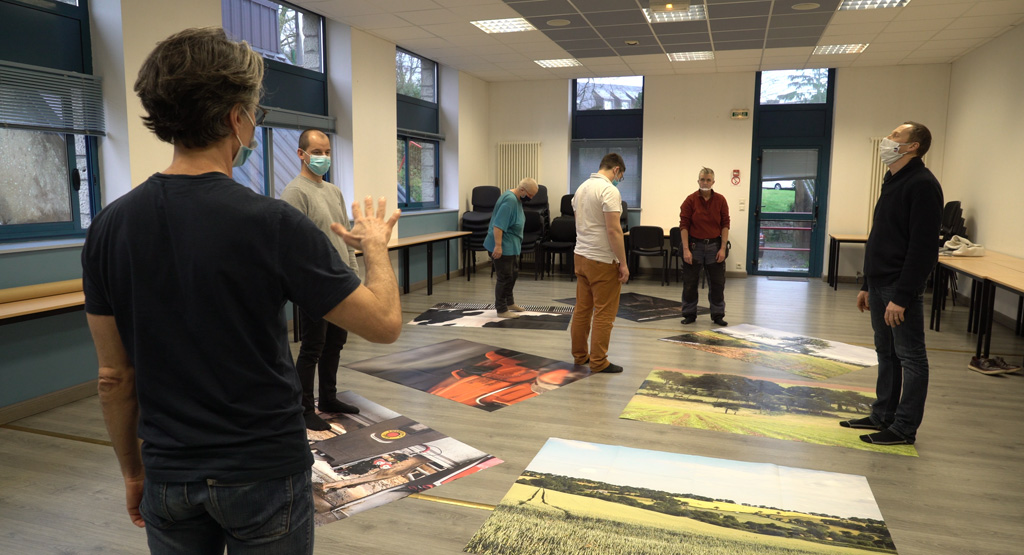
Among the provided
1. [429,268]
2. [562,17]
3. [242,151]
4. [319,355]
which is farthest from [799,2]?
[242,151]

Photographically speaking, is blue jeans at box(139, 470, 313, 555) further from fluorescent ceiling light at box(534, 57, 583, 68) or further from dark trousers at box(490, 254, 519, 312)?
fluorescent ceiling light at box(534, 57, 583, 68)

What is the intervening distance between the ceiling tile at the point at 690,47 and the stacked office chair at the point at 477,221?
3.34 metres

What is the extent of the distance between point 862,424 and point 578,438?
1623 mm

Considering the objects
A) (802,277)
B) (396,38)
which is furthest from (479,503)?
(802,277)

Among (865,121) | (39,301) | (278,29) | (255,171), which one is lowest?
(39,301)

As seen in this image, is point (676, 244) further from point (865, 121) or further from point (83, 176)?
point (83, 176)

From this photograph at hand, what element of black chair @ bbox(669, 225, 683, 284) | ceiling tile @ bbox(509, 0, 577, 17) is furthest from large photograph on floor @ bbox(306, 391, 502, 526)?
black chair @ bbox(669, 225, 683, 284)

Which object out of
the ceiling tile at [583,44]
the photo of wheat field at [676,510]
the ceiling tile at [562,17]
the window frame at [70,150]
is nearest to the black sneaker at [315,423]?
the photo of wheat field at [676,510]

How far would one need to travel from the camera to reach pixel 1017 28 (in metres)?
7.00

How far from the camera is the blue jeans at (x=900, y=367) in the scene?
3244mm

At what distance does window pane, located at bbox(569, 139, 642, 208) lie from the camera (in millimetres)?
10961

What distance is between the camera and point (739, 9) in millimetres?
6609

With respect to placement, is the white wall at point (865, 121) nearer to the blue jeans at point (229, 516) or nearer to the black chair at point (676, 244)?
the black chair at point (676, 244)

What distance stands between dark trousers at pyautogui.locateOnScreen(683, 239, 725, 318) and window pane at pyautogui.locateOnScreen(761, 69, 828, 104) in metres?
4.85
